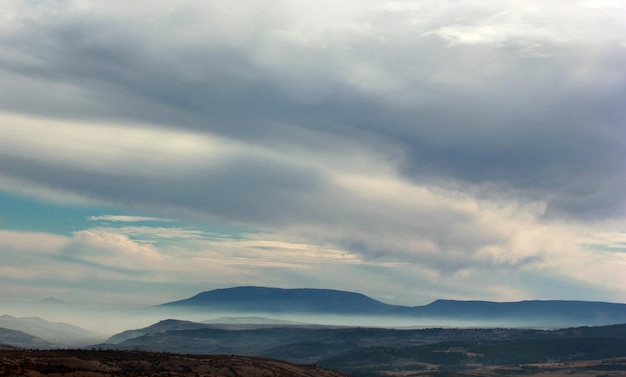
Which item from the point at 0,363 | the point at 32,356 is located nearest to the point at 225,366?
the point at 32,356

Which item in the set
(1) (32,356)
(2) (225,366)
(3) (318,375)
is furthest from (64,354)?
(3) (318,375)

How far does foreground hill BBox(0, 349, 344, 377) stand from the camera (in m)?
115

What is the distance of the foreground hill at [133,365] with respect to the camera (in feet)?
378

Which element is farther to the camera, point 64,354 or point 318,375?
point 318,375

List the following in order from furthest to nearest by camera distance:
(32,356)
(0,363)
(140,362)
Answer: (140,362) < (32,356) < (0,363)

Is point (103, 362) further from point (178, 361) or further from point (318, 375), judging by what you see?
point (318, 375)

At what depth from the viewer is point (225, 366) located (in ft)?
511

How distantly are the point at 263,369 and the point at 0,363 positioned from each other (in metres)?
65.9

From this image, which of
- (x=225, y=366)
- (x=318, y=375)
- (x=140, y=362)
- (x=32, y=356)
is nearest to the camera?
(x=32, y=356)

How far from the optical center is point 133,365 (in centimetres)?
14038

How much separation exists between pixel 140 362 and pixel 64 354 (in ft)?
51.7

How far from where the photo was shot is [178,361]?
15212 centimetres

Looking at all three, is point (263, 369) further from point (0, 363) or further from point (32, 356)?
point (0, 363)

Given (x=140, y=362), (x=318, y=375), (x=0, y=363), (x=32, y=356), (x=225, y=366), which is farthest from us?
(x=318, y=375)
